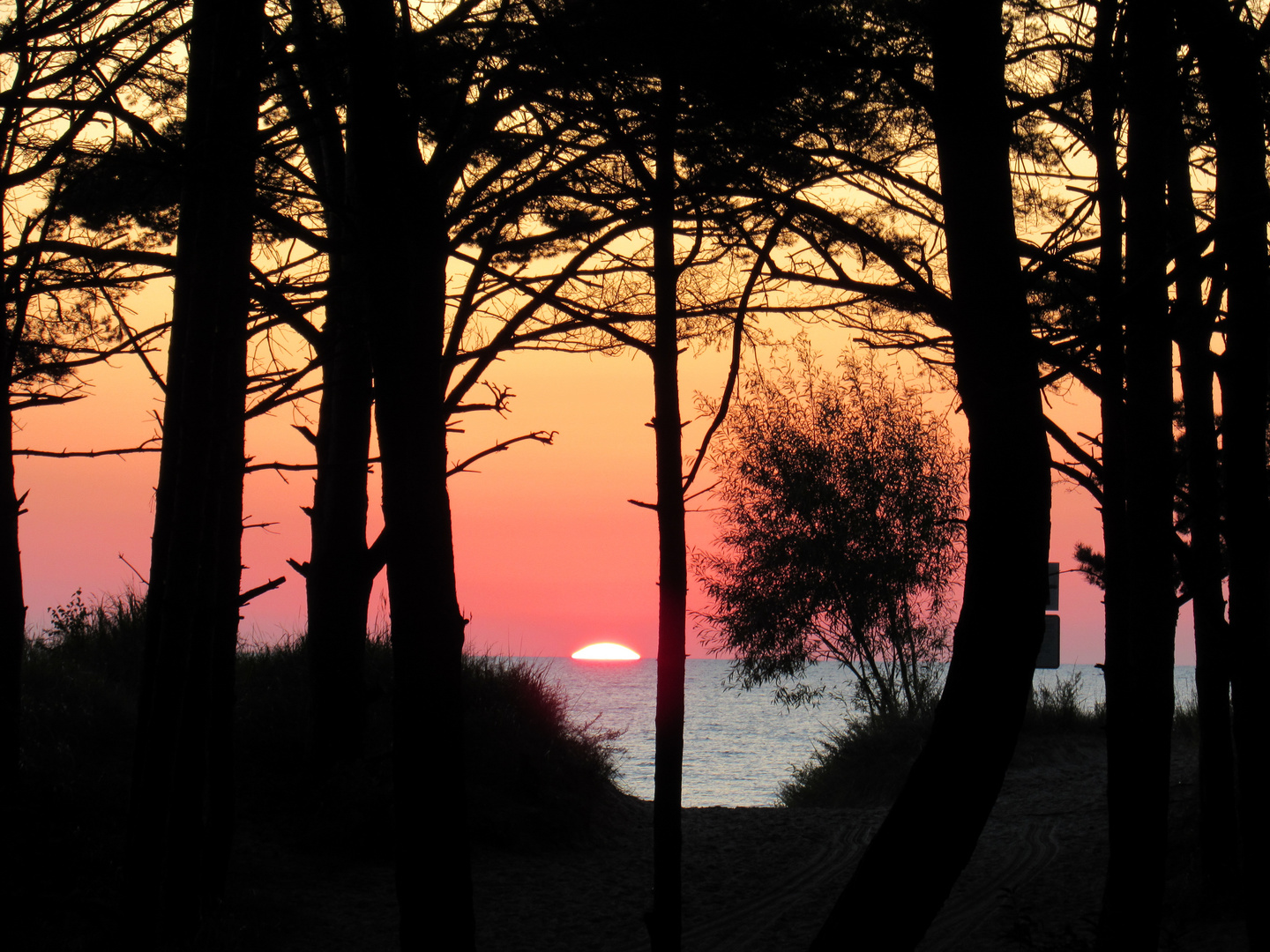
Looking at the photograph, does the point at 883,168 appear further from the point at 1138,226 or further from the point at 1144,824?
the point at 1144,824

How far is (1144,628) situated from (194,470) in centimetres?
473

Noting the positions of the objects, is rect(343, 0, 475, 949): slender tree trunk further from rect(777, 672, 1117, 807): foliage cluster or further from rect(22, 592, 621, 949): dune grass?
rect(777, 672, 1117, 807): foliage cluster

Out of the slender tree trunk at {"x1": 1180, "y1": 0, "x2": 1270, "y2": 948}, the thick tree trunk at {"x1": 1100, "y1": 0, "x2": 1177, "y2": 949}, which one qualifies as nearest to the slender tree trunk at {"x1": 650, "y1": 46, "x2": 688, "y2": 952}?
the thick tree trunk at {"x1": 1100, "y1": 0, "x2": 1177, "y2": 949}

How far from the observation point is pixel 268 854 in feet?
27.1

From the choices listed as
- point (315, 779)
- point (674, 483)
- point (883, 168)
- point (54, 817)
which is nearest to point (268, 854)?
point (315, 779)

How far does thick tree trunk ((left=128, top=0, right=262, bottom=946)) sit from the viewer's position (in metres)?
4.90

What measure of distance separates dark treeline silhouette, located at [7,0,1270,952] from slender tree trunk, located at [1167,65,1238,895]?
3 centimetres

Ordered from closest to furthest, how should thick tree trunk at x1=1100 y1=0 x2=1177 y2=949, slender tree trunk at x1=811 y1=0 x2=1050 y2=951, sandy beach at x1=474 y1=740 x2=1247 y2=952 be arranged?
slender tree trunk at x1=811 y1=0 x2=1050 y2=951
thick tree trunk at x1=1100 y1=0 x2=1177 y2=949
sandy beach at x1=474 y1=740 x2=1247 y2=952

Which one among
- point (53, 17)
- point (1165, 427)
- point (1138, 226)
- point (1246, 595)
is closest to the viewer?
point (1246, 595)

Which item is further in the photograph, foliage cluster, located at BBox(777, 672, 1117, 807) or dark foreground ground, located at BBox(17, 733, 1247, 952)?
foliage cluster, located at BBox(777, 672, 1117, 807)

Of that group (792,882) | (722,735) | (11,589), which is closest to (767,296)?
(792,882)

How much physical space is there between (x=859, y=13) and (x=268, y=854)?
7.44 metres

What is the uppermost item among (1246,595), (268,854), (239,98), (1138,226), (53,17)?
(53,17)

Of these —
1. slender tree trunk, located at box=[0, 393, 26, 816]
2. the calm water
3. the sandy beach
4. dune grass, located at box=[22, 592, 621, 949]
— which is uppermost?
slender tree trunk, located at box=[0, 393, 26, 816]
